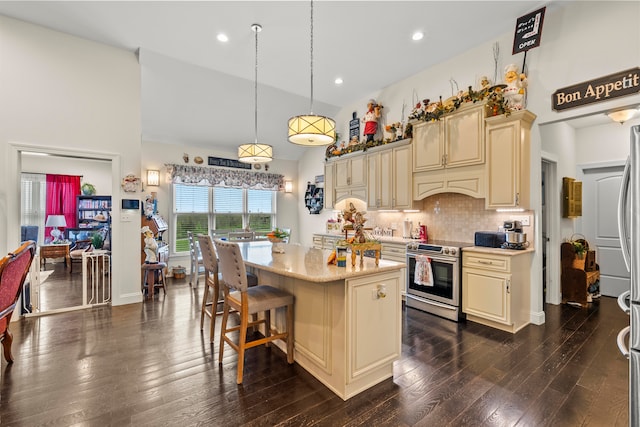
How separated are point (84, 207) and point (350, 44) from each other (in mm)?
7449

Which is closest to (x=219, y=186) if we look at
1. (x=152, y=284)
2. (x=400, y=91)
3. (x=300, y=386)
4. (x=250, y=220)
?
(x=250, y=220)

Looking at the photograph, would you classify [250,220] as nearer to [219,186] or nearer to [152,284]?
[219,186]

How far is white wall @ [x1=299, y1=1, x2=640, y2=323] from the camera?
9.21 ft

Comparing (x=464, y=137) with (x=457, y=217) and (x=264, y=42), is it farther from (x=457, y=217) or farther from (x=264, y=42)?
(x=264, y=42)

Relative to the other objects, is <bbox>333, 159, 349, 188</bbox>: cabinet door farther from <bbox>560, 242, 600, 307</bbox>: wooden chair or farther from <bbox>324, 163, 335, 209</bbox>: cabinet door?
<bbox>560, 242, 600, 307</bbox>: wooden chair

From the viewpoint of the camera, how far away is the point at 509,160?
129 inches

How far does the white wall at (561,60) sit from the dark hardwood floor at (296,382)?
1062 mm

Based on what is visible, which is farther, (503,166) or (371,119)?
(371,119)

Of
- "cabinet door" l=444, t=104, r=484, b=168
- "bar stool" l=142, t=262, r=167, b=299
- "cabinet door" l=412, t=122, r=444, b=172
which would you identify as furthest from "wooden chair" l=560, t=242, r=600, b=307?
"bar stool" l=142, t=262, r=167, b=299

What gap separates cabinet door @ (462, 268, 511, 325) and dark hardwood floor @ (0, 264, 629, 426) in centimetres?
23

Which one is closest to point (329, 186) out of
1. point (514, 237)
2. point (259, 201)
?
point (259, 201)

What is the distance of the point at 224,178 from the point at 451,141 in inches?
184

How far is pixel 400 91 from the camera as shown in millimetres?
4910

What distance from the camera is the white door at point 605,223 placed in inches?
171
